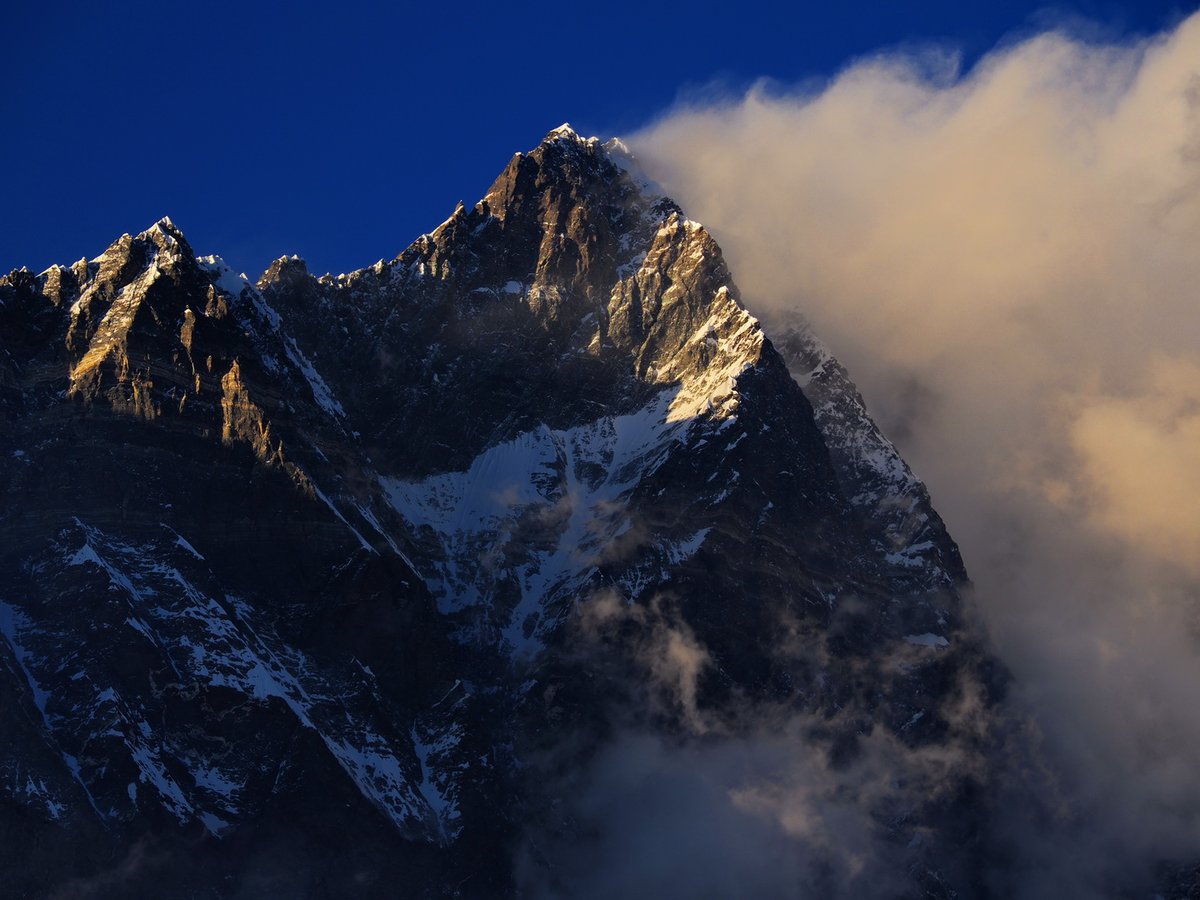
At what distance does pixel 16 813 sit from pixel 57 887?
7229mm

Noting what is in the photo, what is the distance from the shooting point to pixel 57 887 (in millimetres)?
193750

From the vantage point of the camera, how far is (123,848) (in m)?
199

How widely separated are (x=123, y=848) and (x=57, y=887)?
285 inches

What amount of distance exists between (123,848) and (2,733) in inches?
577

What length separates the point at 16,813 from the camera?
639 feet

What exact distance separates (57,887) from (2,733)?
15091 mm

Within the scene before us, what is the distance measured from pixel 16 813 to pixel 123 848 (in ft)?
32.6

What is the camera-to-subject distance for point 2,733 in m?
200

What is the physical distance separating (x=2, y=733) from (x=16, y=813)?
27.6 feet
